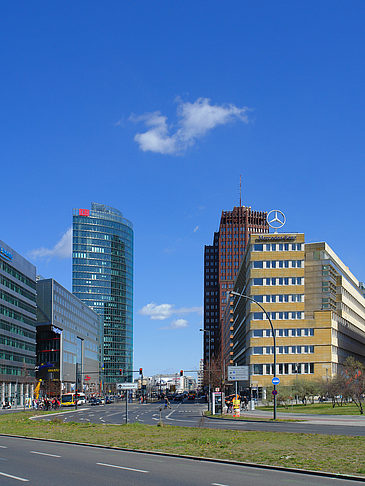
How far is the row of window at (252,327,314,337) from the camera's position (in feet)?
315

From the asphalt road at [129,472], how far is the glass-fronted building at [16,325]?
8903 cm

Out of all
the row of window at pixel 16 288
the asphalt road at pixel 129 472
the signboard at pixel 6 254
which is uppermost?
the signboard at pixel 6 254

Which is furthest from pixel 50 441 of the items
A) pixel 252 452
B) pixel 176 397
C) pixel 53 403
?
pixel 176 397

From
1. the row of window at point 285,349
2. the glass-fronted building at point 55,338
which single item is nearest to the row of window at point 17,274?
the glass-fronted building at point 55,338

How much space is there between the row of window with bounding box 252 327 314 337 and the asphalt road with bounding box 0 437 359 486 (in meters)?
75.9

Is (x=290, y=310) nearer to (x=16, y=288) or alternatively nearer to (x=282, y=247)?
(x=282, y=247)

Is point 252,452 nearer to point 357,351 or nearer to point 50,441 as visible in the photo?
point 50,441

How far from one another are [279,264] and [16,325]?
54.6 metres

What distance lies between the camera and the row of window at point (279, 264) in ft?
320

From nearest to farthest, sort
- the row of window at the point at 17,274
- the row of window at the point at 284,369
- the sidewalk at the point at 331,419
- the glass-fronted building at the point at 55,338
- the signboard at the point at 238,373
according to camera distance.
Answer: the sidewalk at the point at 331,419 → the signboard at the point at 238,373 → the row of window at the point at 284,369 → the row of window at the point at 17,274 → the glass-fronted building at the point at 55,338

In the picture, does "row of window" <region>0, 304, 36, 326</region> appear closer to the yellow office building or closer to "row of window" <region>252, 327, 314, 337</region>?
the yellow office building

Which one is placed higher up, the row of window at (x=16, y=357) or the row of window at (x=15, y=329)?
the row of window at (x=15, y=329)

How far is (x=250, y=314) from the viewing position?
319 feet

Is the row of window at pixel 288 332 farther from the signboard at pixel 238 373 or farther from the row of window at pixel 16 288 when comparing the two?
the row of window at pixel 16 288
